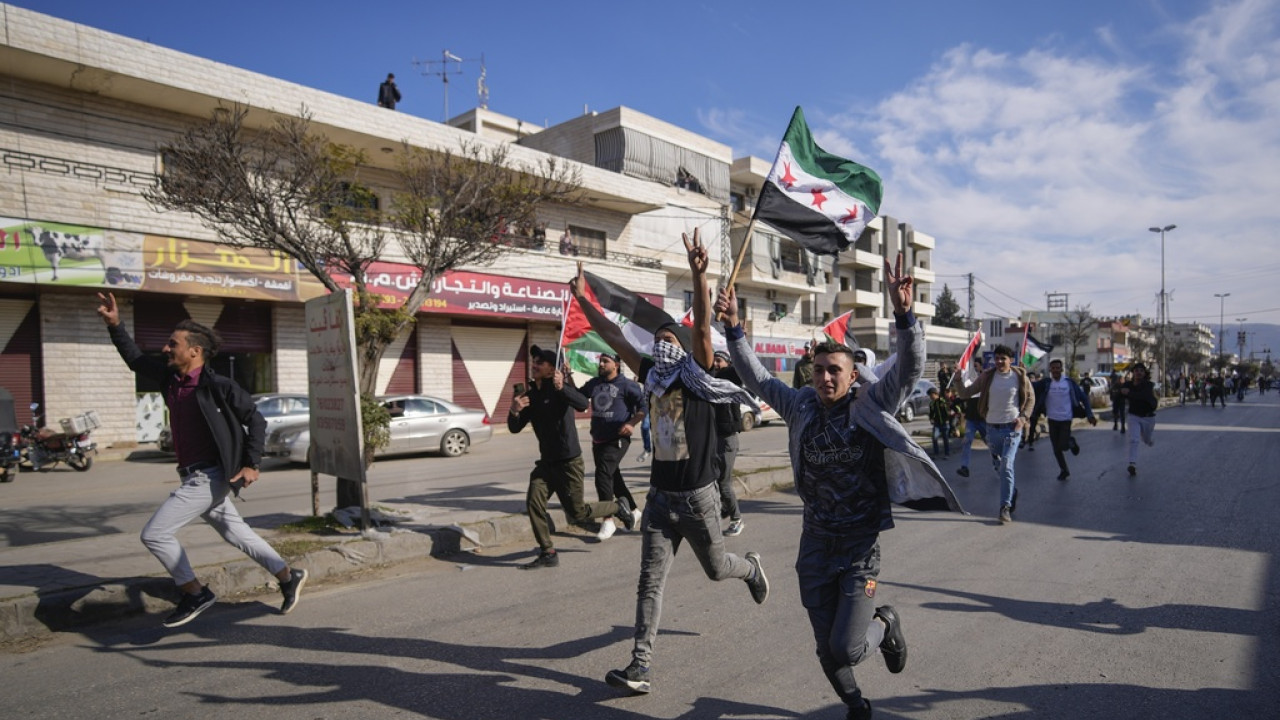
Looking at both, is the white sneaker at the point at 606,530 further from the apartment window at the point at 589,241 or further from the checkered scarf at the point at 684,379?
the apartment window at the point at 589,241

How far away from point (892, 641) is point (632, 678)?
125cm

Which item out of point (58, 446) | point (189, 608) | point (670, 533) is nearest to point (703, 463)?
point (670, 533)

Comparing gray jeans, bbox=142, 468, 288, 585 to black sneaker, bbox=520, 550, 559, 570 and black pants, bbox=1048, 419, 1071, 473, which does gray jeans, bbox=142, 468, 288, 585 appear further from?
black pants, bbox=1048, 419, 1071, 473

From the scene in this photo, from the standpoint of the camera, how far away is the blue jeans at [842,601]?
324 centimetres

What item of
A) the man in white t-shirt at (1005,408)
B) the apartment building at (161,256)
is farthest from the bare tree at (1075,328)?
the man in white t-shirt at (1005,408)

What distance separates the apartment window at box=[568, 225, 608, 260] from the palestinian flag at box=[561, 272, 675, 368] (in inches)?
676

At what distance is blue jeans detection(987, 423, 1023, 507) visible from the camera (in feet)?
27.4

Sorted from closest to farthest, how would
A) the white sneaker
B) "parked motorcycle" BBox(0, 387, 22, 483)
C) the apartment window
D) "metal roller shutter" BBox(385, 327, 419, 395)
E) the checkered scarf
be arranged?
the checkered scarf < the white sneaker < "parked motorcycle" BBox(0, 387, 22, 483) < "metal roller shutter" BBox(385, 327, 419, 395) < the apartment window

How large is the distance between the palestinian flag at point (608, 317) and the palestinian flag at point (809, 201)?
124cm

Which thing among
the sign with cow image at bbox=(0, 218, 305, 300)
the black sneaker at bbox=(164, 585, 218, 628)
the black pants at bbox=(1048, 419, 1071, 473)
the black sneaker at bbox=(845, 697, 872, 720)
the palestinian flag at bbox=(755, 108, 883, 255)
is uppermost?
the sign with cow image at bbox=(0, 218, 305, 300)

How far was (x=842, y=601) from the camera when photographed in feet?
10.8

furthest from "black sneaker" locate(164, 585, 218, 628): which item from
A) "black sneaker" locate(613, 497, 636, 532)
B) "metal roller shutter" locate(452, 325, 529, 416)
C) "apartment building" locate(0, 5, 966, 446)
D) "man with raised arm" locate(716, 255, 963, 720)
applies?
"metal roller shutter" locate(452, 325, 529, 416)

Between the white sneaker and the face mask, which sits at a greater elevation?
the face mask

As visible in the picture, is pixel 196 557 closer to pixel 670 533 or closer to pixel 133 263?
pixel 670 533
